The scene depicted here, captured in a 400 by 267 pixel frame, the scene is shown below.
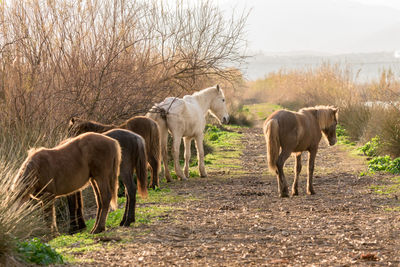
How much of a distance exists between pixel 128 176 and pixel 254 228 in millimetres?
1810

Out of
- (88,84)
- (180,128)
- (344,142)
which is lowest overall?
(344,142)

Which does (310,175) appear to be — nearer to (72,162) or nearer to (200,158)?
(200,158)

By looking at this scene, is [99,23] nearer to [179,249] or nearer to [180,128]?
[180,128]

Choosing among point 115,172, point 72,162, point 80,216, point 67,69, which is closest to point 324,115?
point 67,69

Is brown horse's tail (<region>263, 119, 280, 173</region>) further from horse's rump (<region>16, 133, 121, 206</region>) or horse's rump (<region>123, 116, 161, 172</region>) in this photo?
horse's rump (<region>16, 133, 121, 206</region>)

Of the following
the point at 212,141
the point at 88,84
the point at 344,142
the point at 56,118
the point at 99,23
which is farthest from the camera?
the point at 212,141

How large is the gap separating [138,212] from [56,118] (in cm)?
236

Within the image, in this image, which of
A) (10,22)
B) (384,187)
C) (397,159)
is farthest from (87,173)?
(397,159)

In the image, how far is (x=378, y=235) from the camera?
6.95m

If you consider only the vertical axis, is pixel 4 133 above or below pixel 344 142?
above

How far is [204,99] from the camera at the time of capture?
13.7m

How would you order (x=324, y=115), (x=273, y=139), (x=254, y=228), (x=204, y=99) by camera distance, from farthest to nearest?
(x=204, y=99), (x=324, y=115), (x=273, y=139), (x=254, y=228)

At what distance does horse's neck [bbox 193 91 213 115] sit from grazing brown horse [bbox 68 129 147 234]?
221 inches

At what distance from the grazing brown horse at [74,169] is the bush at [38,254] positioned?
4.52ft
